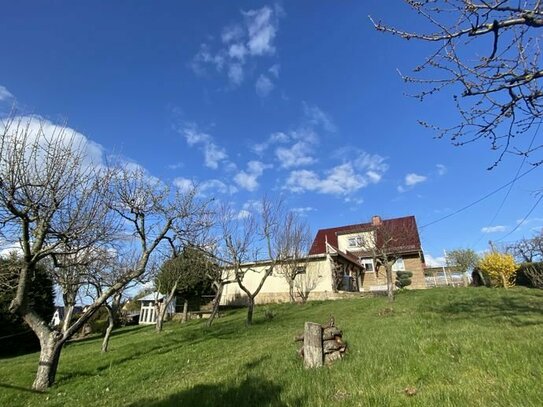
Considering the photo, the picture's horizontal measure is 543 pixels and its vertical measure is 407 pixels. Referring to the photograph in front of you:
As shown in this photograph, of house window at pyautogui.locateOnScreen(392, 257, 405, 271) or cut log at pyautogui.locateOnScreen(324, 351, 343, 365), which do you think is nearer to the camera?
cut log at pyautogui.locateOnScreen(324, 351, 343, 365)

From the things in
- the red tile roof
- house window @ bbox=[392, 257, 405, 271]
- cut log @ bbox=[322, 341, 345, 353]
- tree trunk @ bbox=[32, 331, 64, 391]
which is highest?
the red tile roof

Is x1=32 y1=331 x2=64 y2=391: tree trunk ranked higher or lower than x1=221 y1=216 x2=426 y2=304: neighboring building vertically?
lower

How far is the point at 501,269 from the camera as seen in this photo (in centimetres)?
2672

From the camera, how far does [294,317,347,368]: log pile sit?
19.8 ft

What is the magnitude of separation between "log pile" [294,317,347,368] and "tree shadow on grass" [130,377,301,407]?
0.92 metres

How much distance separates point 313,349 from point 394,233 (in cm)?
2230

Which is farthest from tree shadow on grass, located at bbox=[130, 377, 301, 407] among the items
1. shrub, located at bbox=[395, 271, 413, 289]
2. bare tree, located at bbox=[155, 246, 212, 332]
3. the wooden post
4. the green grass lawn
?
shrub, located at bbox=[395, 271, 413, 289]

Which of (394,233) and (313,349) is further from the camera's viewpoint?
(394,233)

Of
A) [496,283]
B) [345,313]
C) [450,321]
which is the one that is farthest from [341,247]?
[450,321]

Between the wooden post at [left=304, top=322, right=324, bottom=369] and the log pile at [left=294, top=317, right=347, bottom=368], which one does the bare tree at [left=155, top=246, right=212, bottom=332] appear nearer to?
A: the log pile at [left=294, top=317, right=347, bottom=368]

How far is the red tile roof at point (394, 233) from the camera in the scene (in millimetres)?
26562

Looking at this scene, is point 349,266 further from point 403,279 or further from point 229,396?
point 229,396

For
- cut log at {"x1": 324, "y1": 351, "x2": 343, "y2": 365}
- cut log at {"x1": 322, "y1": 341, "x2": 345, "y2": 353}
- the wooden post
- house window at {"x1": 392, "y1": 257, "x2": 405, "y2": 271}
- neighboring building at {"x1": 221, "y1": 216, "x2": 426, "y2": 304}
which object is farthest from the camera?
house window at {"x1": 392, "y1": 257, "x2": 405, "y2": 271}

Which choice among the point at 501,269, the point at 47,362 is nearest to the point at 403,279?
the point at 501,269
